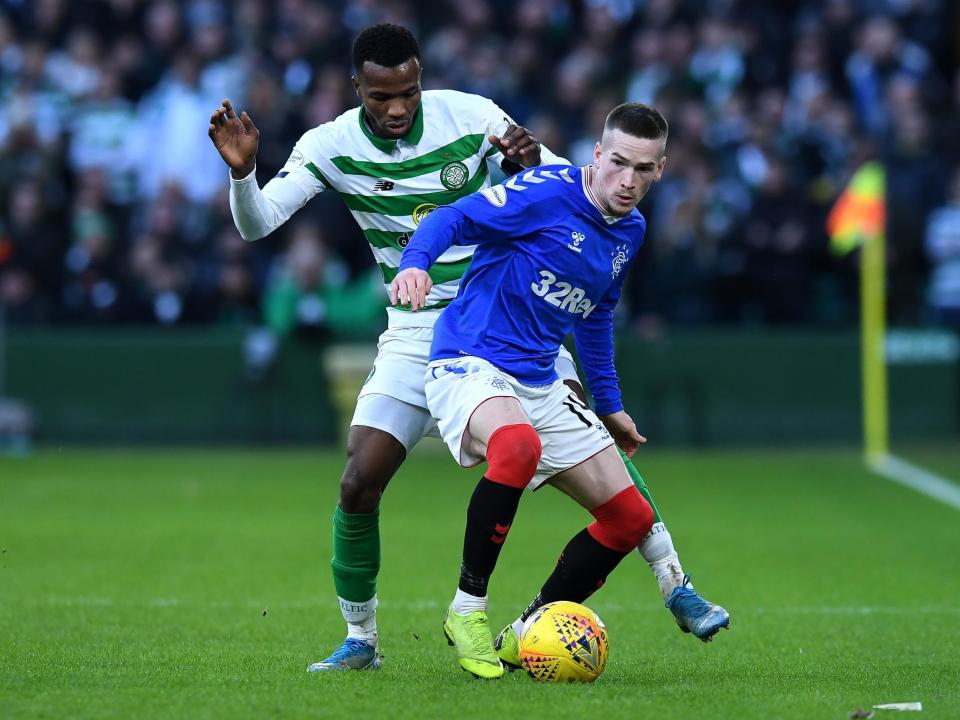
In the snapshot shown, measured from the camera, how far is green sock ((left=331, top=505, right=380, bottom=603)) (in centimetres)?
615

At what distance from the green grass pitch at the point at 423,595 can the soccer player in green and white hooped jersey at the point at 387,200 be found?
354 mm

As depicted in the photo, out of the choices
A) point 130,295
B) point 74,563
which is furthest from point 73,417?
point 74,563

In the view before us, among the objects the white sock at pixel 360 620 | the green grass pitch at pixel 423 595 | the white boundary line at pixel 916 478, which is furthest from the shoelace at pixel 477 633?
the white boundary line at pixel 916 478

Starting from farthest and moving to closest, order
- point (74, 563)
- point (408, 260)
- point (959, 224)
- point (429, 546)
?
point (959, 224), point (429, 546), point (74, 563), point (408, 260)

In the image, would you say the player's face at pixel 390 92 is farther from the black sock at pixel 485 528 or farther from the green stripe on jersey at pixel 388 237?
the black sock at pixel 485 528

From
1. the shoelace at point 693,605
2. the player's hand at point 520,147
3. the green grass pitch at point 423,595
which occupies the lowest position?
the green grass pitch at point 423,595

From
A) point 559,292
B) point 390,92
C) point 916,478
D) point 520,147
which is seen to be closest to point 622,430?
point 559,292

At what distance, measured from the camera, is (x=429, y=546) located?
33.8ft

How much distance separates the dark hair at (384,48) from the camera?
6.11 m

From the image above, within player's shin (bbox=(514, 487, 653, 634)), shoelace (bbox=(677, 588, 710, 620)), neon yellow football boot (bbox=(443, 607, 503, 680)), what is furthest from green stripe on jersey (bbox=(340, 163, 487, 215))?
shoelace (bbox=(677, 588, 710, 620))

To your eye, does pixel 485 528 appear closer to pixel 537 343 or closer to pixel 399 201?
pixel 537 343

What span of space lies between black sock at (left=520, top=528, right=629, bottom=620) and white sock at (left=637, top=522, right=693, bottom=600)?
0.11 m

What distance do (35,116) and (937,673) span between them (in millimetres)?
14384

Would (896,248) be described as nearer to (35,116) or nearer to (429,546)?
(429,546)
